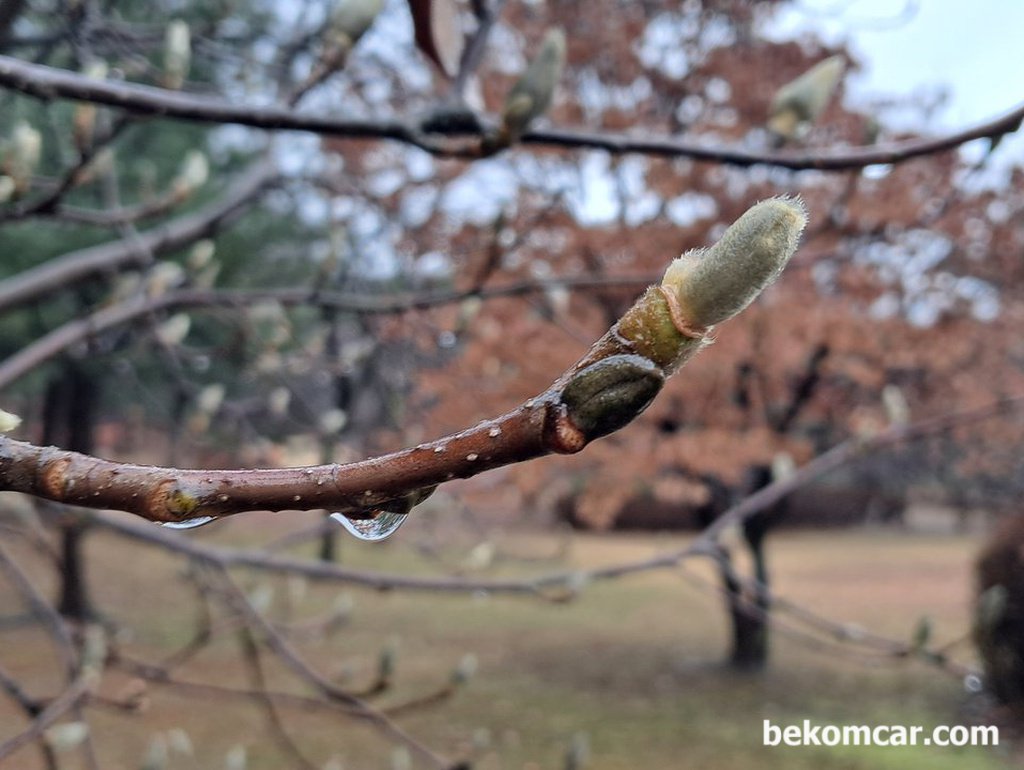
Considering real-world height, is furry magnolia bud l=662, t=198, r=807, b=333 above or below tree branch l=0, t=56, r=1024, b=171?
below

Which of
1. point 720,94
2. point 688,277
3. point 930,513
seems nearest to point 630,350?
point 688,277

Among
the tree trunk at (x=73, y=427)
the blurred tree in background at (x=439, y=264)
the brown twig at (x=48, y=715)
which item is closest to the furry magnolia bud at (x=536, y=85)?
the blurred tree in background at (x=439, y=264)

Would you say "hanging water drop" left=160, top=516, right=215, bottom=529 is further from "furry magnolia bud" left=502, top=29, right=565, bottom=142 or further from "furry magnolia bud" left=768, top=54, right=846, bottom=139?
"furry magnolia bud" left=768, top=54, right=846, bottom=139

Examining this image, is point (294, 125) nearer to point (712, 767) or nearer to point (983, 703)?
point (712, 767)

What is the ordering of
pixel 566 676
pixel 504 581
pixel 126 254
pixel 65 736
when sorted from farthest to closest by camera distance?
pixel 566 676 < pixel 126 254 < pixel 504 581 < pixel 65 736

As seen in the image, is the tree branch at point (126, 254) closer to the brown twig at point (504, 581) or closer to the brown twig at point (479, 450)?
the brown twig at point (504, 581)

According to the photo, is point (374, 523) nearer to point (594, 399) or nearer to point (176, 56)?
point (594, 399)

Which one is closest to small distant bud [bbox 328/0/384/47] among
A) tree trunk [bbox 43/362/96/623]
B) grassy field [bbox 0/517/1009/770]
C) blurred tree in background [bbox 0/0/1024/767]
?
blurred tree in background [bbox 0/0/1024/767]

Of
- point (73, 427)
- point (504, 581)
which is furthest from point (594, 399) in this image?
point (73, 427)
